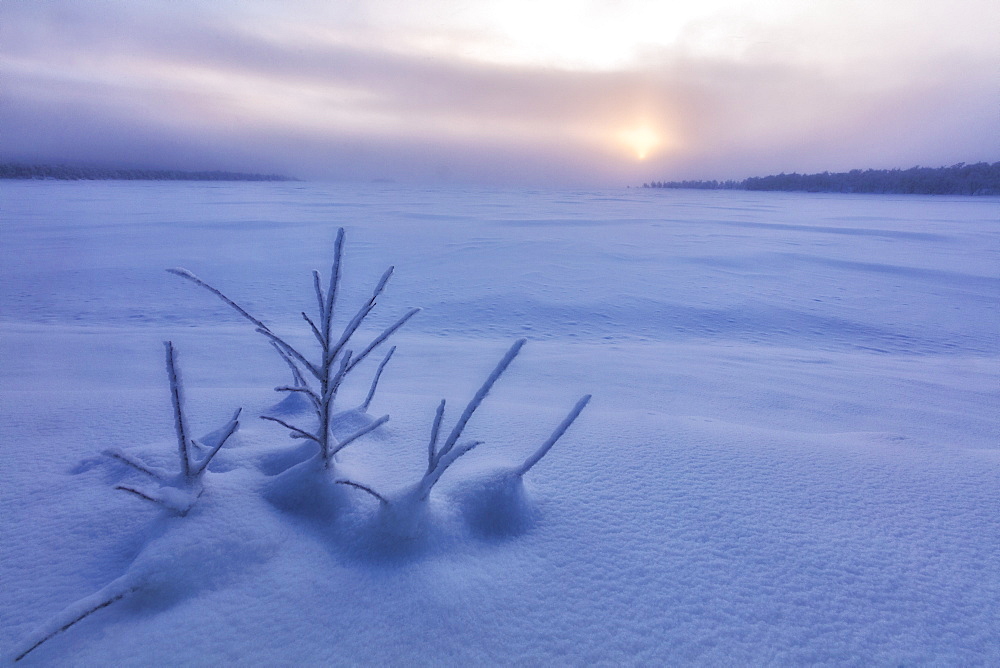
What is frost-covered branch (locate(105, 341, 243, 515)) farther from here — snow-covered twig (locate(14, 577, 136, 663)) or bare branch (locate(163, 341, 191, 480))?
snow-covered twig (locate(14, 577, 136, 663))

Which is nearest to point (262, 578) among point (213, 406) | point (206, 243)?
point (213, 406)

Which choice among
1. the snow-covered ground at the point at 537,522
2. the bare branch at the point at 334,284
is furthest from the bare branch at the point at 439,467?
the bare branch at the point at 334,284

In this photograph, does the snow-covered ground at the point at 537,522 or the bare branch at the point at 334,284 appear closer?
the snow-covered ground at the point at 537,522

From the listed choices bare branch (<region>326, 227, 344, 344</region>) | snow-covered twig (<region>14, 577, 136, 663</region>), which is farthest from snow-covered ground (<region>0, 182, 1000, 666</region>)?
bare branch (<region>326, 227, 344, 344</region>)

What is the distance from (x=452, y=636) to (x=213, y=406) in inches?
53.0

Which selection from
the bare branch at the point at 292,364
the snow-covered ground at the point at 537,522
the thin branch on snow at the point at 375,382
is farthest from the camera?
the thin branch on snow at the point at 375,382

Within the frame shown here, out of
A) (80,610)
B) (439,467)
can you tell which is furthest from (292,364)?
(80,610)

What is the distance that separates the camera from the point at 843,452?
145 cm

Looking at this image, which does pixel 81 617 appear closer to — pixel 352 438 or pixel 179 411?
pixel 179 411

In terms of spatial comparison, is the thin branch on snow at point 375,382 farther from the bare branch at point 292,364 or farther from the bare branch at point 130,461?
the bare branch at point 130,461

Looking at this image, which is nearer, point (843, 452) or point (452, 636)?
point (452, 636)

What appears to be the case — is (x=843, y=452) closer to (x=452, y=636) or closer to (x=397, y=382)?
(x=452, y=636)

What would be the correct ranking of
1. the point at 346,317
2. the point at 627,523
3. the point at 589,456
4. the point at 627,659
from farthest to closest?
the point at 346,317
the point at 589,456
the point at 627,523
the point at 627,659

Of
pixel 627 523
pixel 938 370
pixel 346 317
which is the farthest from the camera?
pixel 346 317
